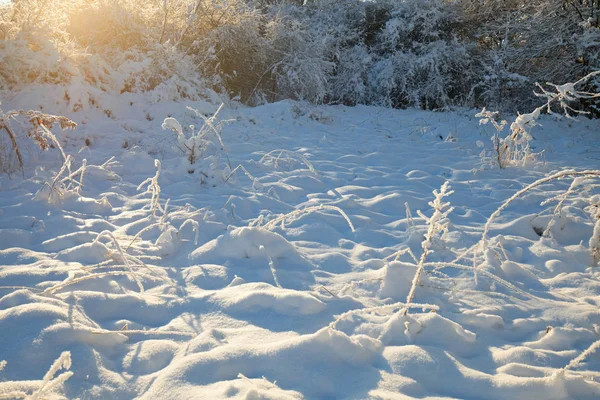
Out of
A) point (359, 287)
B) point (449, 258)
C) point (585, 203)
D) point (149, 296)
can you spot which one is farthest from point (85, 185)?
point (585, 203)

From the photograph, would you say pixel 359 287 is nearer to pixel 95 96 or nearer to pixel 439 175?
pixel 439 175

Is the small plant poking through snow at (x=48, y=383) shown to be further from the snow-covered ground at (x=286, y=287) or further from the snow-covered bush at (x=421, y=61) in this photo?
the snow-covered bush at (x=421, y=61)

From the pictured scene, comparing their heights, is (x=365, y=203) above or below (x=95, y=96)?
below

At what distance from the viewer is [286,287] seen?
2070mm

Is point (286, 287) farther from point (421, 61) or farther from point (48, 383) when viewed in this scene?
point (421, 61)

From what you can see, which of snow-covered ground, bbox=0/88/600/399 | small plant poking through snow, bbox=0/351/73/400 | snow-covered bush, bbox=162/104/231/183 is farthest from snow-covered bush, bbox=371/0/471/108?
small plant poking through snow, bbox=0/351/73/400

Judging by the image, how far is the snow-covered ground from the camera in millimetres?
1392

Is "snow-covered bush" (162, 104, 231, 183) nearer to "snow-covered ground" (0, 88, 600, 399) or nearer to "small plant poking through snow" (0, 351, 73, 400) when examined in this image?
"snow-covered ground" (0, 88, 600, 399)

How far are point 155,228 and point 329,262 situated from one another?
119 cm

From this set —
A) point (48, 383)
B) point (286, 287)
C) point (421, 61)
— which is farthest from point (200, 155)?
point (421, 61)

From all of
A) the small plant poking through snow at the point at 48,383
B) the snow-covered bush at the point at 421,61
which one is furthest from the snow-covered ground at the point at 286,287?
Result: the snow-covered bush at the point at 421,61

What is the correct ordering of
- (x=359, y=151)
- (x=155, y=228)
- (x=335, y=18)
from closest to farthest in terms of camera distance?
1. (x=155, y=228)
2. (x=359, y=151)
3. (x=335, y=18)

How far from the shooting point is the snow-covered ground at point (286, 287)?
1392 mm

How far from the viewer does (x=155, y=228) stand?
279 centimetres
